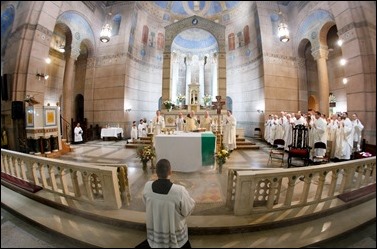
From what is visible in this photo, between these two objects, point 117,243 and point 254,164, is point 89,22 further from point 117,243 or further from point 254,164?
→ point 254,164

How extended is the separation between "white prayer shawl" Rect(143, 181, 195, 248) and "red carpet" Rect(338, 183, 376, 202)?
5.04ft

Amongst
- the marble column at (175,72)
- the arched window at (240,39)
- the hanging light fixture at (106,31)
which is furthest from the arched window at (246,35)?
the hanging light fixture at (106,31)

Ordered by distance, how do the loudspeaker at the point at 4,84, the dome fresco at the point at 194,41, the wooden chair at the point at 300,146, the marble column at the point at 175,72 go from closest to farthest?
1. the loudspeaker at the point at 4,84
2. the wooden chair at the point at 300,146
3. the dome fresco at the point at 194,41
4. the marble column at the point at 175,72

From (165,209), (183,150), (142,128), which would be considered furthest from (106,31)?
(142,128)

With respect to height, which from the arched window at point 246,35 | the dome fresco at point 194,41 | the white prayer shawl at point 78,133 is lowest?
the white prayer shawl at point 78,133

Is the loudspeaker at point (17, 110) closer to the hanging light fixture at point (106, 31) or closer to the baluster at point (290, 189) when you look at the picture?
the hanging light fixture at point (106, 31)

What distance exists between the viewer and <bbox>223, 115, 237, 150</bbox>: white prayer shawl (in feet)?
21.1

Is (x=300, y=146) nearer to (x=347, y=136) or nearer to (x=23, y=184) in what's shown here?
(x=347, y=136)

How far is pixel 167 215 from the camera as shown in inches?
55.9

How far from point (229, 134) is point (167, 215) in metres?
5.46

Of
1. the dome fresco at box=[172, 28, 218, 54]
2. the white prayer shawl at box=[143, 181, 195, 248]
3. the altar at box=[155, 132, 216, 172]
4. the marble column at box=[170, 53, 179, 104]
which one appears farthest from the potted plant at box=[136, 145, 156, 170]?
the dome fresco at box=[172, 28, 218, 54]

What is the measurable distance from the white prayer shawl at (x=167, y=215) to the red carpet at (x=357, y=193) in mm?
1537

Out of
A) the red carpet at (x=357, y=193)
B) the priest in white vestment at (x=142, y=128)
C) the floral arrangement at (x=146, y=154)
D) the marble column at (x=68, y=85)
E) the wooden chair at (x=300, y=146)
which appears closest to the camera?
the red carpet at (x=357, y=193)

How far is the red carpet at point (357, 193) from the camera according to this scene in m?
1.35
